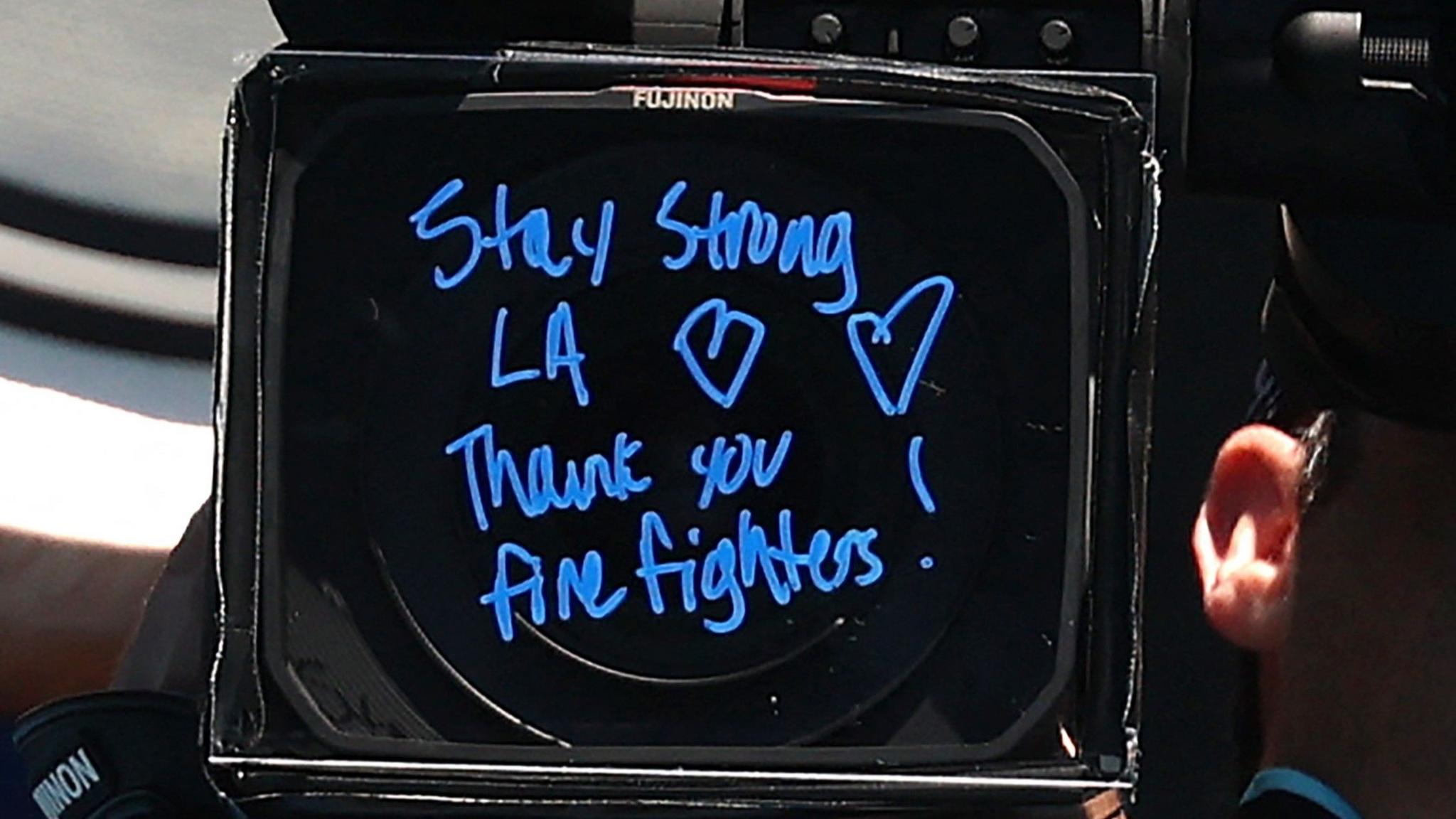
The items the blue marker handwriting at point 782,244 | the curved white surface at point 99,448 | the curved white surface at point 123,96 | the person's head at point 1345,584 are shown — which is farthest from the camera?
the curved white surface at point 123,96

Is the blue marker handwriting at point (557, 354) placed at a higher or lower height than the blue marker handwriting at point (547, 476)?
higher

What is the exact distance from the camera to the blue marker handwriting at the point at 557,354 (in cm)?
95

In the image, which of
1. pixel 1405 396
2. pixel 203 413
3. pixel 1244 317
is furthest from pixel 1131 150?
pixel 203 413

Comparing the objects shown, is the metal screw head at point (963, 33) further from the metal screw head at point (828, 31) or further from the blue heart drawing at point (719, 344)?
the blue heart drawing at point (719, 344)

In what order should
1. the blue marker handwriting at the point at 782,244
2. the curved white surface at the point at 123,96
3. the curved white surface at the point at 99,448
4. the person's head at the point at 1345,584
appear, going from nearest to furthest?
the blue marker handwriting at the point at 782,244 < the person's head at the point at 1345,584 < the curved white surface at the point at 99,448 < the curved white surface at the point at 123,96

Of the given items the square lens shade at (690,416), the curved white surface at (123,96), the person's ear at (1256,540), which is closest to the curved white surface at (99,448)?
the curved white surface at (123,96)

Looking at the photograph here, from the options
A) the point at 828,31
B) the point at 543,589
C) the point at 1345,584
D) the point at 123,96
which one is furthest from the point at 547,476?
the point at 123,96

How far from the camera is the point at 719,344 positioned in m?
0.95

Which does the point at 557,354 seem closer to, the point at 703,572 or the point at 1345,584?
the point at 703,572

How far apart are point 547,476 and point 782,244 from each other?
0.12m

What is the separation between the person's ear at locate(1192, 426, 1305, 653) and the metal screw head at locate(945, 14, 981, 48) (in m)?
0.35

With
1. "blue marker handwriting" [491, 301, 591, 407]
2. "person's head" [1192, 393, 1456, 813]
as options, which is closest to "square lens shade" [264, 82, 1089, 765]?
"blue marker handwriting" [491, 301, 591, 407]

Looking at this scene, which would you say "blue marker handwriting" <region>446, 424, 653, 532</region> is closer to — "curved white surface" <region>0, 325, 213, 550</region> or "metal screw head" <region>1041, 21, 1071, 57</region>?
"metal screw head" <region>1041, 21, 1071, 57</region>

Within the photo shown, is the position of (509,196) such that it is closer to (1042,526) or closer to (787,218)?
(787,218)
